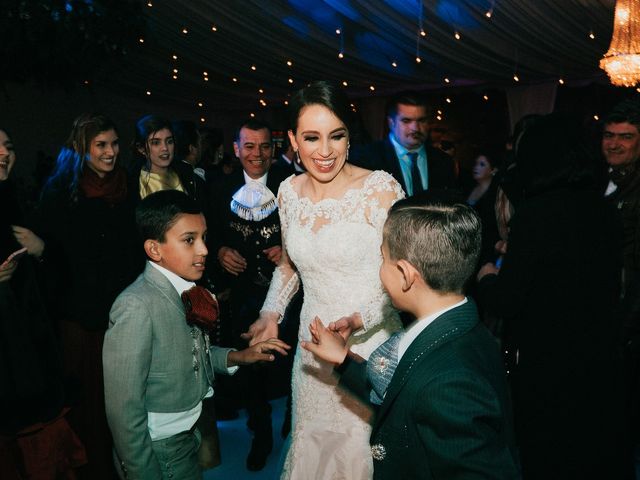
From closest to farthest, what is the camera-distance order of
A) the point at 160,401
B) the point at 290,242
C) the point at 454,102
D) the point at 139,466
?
the point at 139,466
the point at 160,401
the point at 290,242
the point at 454,102

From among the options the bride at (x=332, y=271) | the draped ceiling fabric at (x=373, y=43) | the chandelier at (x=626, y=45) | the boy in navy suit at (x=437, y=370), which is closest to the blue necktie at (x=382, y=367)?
the boy in navy suit at (x=437, y=370)

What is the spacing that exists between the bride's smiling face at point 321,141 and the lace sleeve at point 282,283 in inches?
11.9

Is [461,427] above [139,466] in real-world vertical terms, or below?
above

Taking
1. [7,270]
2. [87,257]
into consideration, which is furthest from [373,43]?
[7,270]

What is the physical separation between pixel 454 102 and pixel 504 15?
410 cm

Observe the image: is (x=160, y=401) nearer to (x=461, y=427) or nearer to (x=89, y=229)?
(x=461, y=427)

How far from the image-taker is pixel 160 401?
1.79 m

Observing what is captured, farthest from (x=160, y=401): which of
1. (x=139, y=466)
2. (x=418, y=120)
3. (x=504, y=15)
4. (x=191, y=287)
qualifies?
(x=504, y=15)

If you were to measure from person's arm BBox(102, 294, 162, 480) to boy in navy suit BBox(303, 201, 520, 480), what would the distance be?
696mm

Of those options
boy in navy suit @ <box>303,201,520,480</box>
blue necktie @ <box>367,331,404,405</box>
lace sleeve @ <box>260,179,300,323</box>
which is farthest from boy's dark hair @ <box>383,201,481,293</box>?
lace sleeve @ <box>260,179,300,323</box>

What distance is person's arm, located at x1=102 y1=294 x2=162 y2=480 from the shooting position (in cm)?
163

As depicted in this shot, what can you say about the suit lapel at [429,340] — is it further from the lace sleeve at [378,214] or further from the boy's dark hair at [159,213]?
the boy's dark hair at [159,213]

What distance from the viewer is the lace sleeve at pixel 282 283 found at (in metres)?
2.36

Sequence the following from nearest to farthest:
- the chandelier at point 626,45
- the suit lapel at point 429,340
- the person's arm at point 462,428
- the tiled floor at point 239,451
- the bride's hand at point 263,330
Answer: the person's arm at point 462,428 < the suit lapel at point 429,340 < the bride's hand at point 263,330 < the tiled floor at point 239,451 < the chandelier at point 626,45
